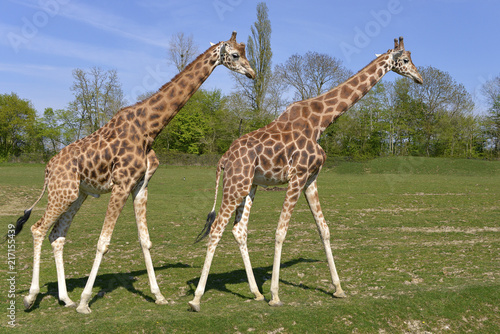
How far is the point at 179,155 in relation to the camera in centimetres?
5084

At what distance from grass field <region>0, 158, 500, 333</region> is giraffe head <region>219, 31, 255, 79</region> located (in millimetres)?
3859

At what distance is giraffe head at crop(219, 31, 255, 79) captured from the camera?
A: 6707 millimetres

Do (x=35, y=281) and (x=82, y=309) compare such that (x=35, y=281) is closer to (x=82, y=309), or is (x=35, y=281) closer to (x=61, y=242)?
(x=61, y=242)

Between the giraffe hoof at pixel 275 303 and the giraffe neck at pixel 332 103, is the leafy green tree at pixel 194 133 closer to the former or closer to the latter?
the giraffe neck at pixel 332 103

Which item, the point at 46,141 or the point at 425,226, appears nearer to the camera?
the point at 425,226

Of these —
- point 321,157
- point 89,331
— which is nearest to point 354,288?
point 321,157

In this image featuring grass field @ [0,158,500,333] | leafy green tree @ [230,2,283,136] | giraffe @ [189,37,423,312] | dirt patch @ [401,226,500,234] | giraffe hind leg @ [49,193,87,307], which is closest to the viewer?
grass field @ [0,158,500,333]

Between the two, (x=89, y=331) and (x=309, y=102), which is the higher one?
(x=309, y=102)

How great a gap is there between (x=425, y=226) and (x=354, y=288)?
7776mm

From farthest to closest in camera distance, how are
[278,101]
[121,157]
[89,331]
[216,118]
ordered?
[216,118] < [278,101] < [121,157] < [89,331]

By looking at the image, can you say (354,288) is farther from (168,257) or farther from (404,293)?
(168,257)

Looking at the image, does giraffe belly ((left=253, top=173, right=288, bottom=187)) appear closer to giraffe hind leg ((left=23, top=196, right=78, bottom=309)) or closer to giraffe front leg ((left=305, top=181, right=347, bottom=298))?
giraffe front leg ((left=305, top=181, right=347, bottom=298))

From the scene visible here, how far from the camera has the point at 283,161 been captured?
676cm

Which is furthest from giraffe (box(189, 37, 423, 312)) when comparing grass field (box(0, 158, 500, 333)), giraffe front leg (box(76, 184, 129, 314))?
giraffe front leg (box(76, 184, 129, 314))
